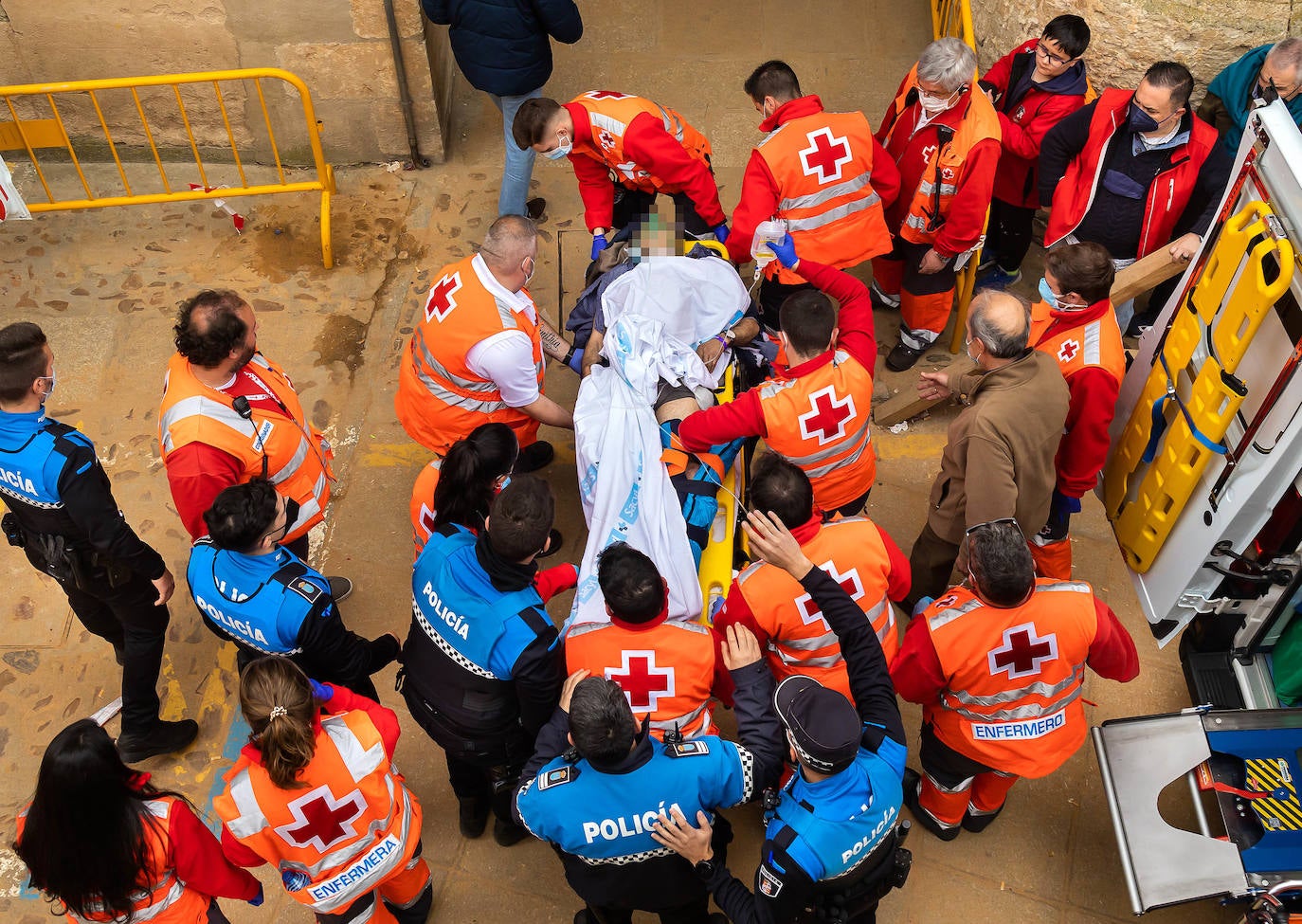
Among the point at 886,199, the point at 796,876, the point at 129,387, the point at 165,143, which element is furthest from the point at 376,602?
the point at 165,143

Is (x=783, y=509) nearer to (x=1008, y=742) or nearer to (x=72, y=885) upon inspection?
(x=1008, y=742)

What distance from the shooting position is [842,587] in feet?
10.6

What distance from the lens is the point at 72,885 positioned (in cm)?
260

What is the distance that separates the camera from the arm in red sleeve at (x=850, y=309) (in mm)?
4062

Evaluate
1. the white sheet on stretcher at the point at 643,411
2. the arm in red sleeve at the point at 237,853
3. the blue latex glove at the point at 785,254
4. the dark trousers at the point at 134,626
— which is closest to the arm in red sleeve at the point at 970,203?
the blue latex glove at the point at 785,254

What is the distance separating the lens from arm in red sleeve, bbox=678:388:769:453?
376cm

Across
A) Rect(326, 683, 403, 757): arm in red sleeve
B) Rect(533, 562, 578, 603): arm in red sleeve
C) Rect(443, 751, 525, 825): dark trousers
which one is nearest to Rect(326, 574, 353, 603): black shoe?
Rect(443, 751, 525, 825): dark trousers

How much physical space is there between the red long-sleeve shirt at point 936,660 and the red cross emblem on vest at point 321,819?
1.69m

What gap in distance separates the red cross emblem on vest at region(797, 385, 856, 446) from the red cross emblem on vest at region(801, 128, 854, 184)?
143 centimetres

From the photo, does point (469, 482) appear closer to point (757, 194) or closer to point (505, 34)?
point (757, 194)

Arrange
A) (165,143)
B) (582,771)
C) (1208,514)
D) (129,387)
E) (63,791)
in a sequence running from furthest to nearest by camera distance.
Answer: (165,143), (129,387), (1208,514), (582,771), (63,791)

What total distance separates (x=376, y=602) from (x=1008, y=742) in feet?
9.08

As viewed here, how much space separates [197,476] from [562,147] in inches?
92.4

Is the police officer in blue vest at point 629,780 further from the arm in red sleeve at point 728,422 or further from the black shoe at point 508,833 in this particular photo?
the arm in red sleeve at point 728,422
